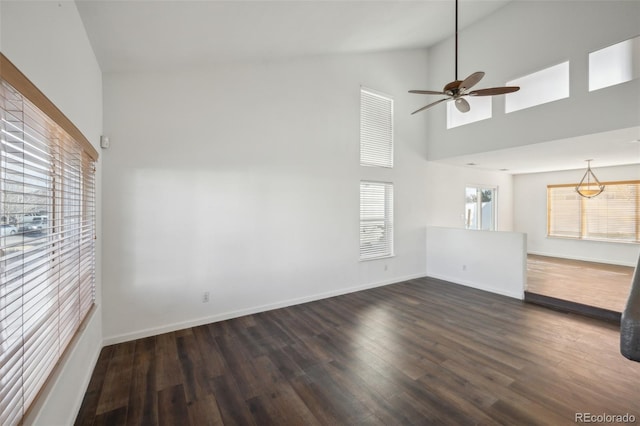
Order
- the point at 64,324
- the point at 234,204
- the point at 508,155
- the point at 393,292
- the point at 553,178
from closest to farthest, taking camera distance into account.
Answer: the point at 64,324
the point at 234,204
the point at 393,292
the point at 508,155
the point at 553,178

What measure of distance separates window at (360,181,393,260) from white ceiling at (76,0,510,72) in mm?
2459

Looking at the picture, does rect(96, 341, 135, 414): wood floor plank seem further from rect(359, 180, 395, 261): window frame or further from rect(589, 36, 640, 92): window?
rect(589, 36, 640, 92): window

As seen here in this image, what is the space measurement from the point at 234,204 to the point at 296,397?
2.43 m

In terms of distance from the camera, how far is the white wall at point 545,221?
21.1 feet

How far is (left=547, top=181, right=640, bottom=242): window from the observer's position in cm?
635

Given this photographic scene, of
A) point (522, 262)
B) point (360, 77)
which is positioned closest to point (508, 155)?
point (522, 262)

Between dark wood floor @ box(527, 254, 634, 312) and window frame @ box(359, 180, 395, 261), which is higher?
window frame @ box(359, 180, 395, 261)

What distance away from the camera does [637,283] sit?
1.46 ft

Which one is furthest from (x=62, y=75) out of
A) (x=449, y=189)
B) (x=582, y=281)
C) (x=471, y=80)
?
(x=582, y=281)

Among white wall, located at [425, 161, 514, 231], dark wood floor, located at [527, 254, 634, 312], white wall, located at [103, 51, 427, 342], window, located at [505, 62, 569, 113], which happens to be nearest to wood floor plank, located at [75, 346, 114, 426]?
white wall, located at [103, 51, 427, 342]

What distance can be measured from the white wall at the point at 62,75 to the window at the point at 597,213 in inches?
393

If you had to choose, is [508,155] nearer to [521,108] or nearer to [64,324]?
[521,108]

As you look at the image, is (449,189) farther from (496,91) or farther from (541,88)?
(496,91)

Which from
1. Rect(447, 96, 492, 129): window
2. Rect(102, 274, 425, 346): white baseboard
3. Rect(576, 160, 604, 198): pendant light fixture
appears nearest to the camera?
Rect(102, 274, 425, 346): white baseboard
